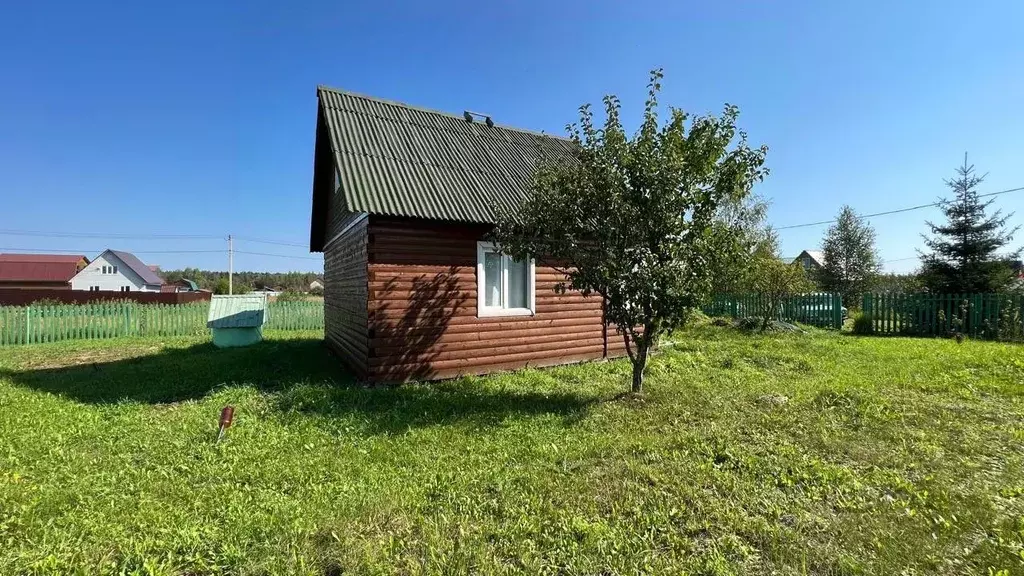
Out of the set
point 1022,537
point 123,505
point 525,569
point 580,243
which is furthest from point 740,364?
point 123,505

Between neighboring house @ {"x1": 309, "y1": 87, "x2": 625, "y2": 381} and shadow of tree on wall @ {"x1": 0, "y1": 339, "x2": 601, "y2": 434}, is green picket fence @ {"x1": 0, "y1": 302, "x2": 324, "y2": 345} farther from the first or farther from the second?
neighboring house @ {"x1": 309, "y1": 87, "x2": 625, "y2": 381}

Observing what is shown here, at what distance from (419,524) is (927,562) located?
3.35m

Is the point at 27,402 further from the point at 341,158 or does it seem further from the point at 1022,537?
the point at 1022,537

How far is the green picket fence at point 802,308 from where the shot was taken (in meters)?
17.8

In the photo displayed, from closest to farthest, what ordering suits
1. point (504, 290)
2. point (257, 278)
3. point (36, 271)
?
point (504, 290), point (36, 271), point (257, 278)

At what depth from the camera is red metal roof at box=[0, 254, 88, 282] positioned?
46.4 meters

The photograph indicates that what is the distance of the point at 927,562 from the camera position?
3072mm

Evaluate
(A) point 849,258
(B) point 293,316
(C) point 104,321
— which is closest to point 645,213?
(B) point 293,316

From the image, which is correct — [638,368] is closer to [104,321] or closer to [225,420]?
[225,420]

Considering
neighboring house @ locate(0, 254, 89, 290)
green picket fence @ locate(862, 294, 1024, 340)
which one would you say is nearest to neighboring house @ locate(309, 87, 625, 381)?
green picket fence @ locate(862, 294, 1024, 340)

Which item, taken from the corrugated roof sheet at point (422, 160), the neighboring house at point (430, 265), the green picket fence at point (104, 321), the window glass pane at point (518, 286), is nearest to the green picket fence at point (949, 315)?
the neighboring house at point (430, 265)

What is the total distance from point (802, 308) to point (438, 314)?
16147 millimetres

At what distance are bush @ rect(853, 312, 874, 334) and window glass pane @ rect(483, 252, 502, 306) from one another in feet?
45.9

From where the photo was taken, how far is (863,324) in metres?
16.2
